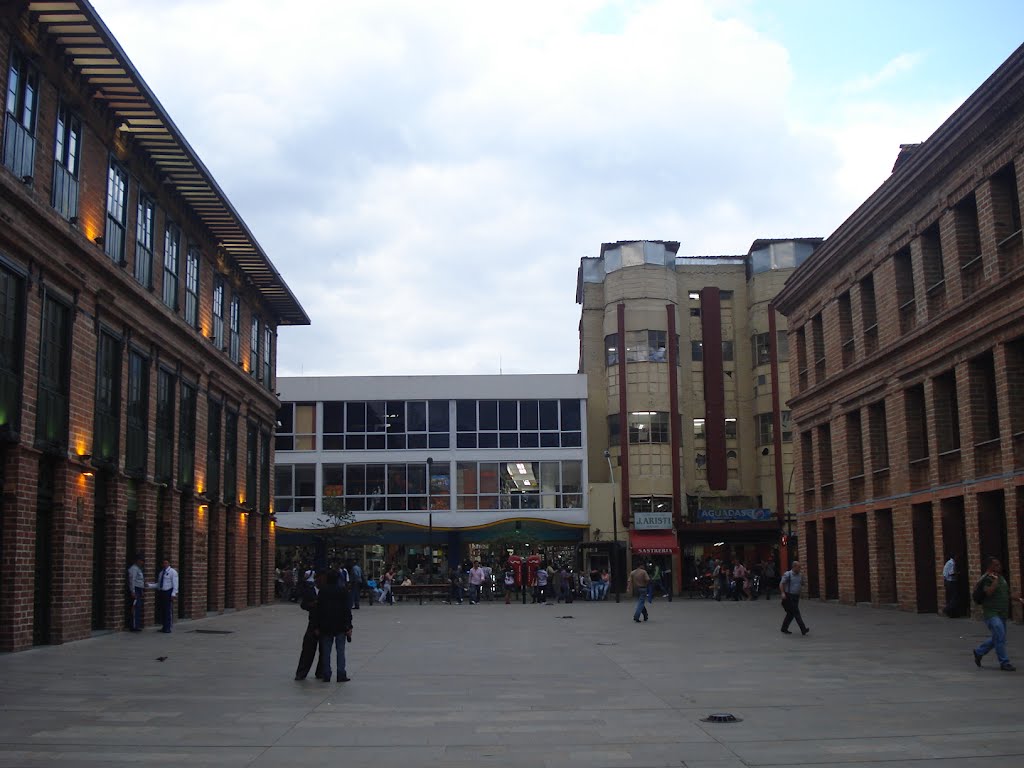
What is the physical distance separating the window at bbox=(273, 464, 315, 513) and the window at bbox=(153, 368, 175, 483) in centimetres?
2481

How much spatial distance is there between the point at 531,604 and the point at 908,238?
1917 cm

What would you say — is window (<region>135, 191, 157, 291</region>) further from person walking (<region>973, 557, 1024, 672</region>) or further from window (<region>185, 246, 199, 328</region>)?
person walking (<region>973, 557, 1024, 672</region>)

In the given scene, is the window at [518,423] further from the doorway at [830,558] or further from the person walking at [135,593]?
the person walking at [135,593]

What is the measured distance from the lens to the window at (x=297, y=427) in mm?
51625

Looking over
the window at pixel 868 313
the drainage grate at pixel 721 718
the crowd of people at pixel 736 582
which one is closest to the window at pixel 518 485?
the crowd of people at pixel 736 582

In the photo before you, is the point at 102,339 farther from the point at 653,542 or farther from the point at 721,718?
the point at 653,542

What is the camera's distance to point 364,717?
11172mm

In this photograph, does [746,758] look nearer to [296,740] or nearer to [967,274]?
[296,740]

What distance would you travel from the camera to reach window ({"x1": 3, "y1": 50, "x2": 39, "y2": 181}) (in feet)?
57.2

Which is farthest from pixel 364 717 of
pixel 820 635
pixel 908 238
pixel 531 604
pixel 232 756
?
pixel 531 604

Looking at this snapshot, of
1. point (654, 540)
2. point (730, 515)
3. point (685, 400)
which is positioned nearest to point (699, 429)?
point (685, 400)

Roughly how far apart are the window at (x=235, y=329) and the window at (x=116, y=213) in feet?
31.6

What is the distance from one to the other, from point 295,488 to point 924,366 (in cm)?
3200

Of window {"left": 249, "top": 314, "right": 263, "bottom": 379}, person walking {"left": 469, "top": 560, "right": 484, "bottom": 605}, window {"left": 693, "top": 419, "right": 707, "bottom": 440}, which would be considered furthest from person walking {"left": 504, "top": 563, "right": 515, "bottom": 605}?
window {"left": 693, "top": 419, "right": 707, "bottom": 440}
